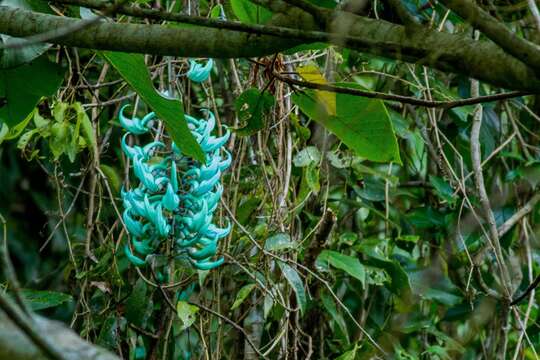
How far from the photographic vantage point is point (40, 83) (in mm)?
1843


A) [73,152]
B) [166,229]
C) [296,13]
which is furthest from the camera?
[73,152]

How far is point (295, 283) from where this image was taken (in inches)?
91.4

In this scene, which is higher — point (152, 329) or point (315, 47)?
point (315, 47)

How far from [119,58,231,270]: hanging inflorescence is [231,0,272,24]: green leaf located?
1.61 feet

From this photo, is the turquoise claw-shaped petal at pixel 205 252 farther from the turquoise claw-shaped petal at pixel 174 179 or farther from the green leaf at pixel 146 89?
the green leaf at pixel 146 89

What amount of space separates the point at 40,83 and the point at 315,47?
0.56 metres

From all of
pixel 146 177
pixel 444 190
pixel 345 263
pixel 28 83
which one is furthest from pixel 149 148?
pixel 444 190

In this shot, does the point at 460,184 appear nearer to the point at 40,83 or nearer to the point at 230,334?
the point at 230,334

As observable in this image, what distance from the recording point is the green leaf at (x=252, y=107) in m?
1.91

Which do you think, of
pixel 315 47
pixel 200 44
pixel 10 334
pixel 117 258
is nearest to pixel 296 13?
pixel 200 44

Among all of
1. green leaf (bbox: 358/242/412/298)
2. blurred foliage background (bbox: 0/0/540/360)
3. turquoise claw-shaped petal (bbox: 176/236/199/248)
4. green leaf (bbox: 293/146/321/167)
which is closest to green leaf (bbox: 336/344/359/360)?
blurred foliage background (bbox: 0/0/540/360)

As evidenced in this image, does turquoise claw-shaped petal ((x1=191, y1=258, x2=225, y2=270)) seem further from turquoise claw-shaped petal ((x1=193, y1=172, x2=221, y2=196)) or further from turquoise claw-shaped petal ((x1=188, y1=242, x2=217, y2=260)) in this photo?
turquoise claw-shaped petal ((x1=193, y1=172, x2=221, y2=196))

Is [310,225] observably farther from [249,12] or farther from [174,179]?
[249,12]

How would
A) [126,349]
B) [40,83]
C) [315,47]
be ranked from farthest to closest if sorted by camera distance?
[126,349] < [40,83] < [315,47]
